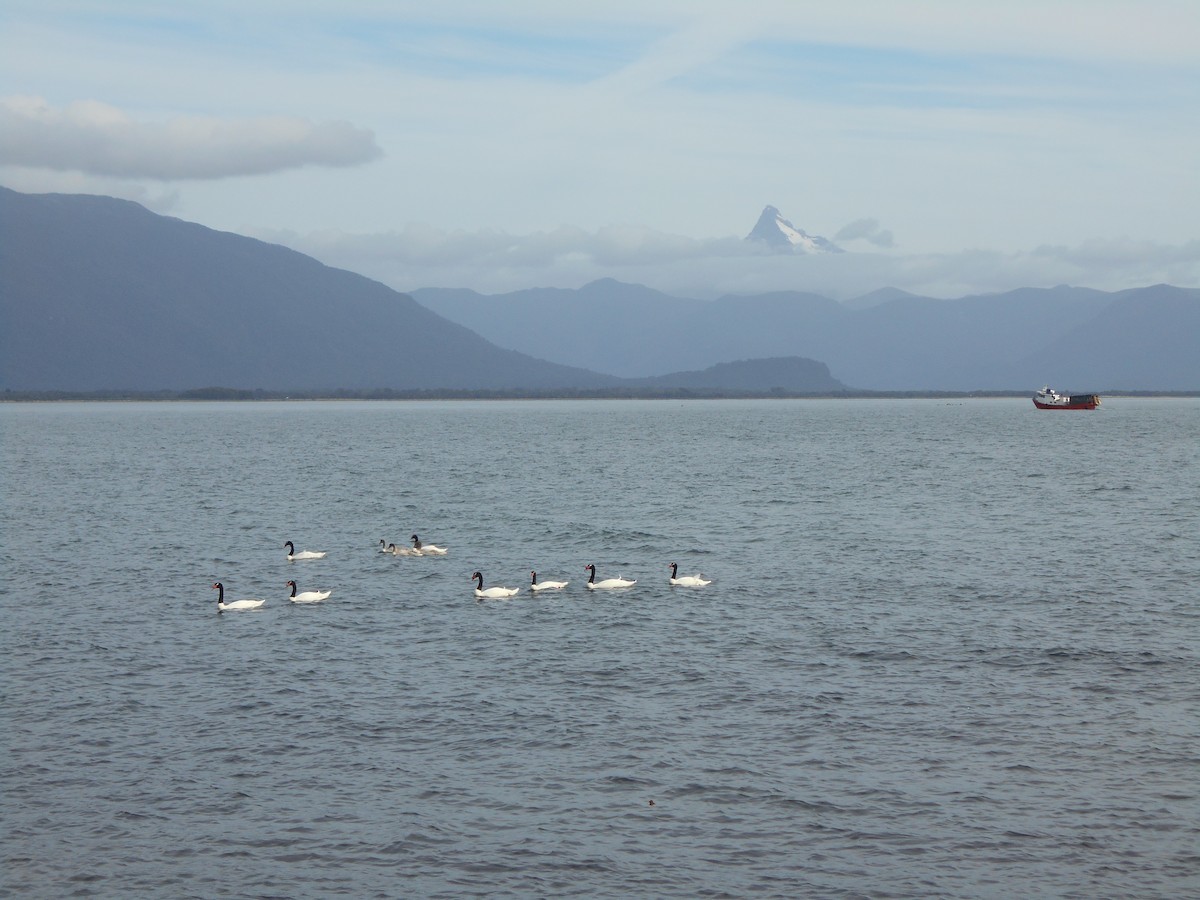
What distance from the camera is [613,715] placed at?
1206 inches

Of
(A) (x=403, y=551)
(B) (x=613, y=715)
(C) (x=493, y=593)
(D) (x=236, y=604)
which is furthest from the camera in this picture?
(A) (x=403, y=551)

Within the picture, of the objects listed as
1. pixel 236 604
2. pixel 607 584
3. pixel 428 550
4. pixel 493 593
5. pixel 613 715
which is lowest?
pixel 613 715

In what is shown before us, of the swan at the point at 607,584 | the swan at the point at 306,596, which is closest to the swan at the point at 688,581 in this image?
the swan at the point at 607,584

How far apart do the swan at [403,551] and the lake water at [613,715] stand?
50 centimetres

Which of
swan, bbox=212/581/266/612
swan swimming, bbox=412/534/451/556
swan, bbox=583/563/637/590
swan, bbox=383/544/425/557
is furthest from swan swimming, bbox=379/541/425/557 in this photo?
swan, bbox=212/581/266/612

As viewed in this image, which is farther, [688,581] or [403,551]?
[403,551]

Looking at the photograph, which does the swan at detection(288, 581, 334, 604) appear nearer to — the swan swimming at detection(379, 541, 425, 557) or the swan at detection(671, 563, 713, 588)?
the swan swimming at detection(379, 541, 425, 557)

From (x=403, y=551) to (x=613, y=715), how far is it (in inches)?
1188

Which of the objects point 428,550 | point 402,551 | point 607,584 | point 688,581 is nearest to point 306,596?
point 607,584

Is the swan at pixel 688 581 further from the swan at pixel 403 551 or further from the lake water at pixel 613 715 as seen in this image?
the swan at pixel 403 551

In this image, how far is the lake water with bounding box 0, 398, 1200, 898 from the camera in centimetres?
2223

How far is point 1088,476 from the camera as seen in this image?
10544 cm

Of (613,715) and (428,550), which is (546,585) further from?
(613,715)

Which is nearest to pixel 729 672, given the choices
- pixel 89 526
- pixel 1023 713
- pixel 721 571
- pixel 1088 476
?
pixel 1023 713
